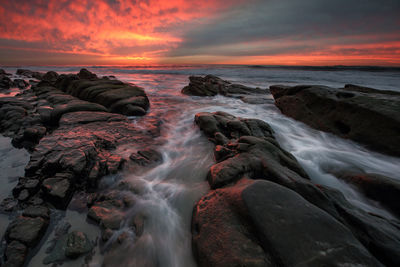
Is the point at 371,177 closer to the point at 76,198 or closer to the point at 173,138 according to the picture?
the point at 173,138

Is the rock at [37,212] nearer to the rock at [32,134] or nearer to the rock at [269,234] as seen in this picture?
the rock at [269,234]

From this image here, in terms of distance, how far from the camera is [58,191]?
226 cm

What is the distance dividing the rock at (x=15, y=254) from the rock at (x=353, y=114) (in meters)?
6.76

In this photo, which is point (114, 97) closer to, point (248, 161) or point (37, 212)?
point (37, 212)

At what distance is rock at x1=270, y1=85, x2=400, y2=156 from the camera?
13.2 ft

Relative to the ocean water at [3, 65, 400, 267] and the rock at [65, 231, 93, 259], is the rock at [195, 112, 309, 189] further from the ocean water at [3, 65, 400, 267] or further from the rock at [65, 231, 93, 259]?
the rock at [65, 231, 93, 259]

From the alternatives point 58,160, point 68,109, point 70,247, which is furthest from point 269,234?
point 68,109

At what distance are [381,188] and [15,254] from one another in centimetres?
488

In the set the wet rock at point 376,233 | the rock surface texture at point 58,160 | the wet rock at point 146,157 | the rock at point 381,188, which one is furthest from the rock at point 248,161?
the rock surface texture at point 58,160

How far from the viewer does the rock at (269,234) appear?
1.38 m

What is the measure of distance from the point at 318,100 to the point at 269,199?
5678 mm

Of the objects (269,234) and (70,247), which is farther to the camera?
(70,247)

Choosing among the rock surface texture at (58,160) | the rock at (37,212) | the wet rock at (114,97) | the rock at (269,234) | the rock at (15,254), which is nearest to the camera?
the rock at (269,234)

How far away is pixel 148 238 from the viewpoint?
200 centimetres
